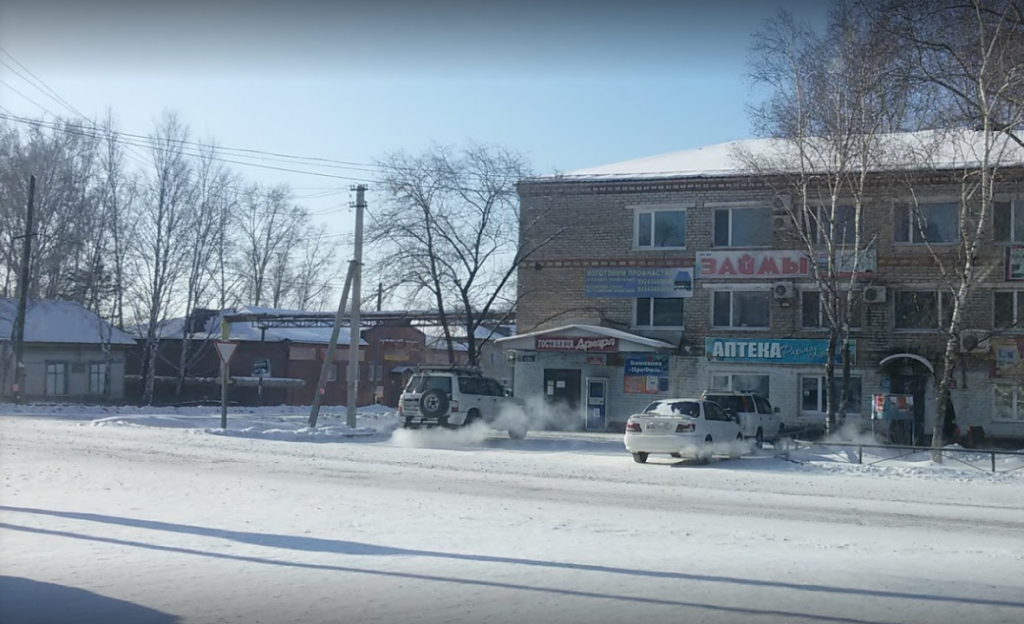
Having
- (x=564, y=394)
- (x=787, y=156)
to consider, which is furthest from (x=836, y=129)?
(x=564, y=394)

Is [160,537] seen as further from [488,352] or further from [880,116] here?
[488,352]

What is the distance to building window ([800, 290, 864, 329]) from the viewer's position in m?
33.6

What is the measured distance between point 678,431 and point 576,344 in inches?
479

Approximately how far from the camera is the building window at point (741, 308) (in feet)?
114

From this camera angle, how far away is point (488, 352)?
66.5 m

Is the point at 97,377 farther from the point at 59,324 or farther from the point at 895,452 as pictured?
the point at 895,452

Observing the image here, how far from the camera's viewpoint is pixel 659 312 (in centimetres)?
3597

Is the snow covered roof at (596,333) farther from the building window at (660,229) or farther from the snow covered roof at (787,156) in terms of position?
the snow covered roof at (787,156)

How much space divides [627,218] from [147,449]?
1946cm

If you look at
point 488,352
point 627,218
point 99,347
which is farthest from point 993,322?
point 99,347

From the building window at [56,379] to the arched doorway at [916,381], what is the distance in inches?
1655

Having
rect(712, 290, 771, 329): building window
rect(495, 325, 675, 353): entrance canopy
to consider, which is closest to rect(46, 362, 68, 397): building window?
rect(495, 325, 675, 353): entrance canopy

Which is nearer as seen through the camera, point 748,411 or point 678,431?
point 678,431

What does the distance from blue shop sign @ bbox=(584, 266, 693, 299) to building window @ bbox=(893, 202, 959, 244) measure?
23.7ft
